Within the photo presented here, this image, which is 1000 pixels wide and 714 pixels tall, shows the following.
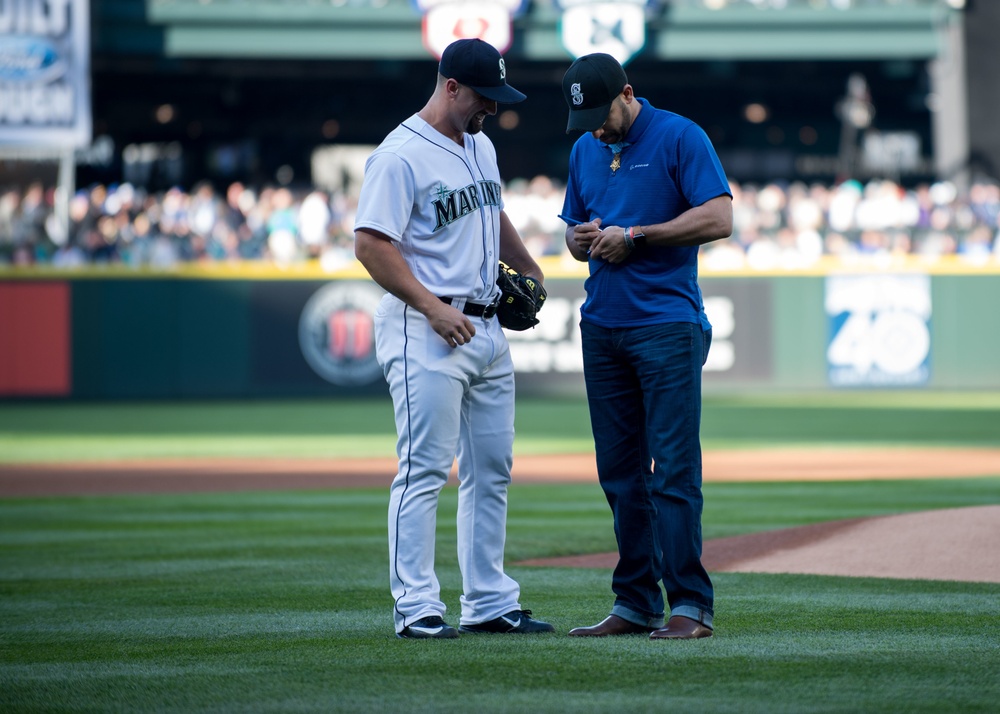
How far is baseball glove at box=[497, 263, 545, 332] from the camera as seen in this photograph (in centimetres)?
482

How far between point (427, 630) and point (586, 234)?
1.33 meters

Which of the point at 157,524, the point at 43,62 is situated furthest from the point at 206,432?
the point at 43,62

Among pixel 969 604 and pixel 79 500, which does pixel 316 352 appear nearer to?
pixel 79 500

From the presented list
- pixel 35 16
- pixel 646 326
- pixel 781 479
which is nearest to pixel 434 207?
pixel 646 326

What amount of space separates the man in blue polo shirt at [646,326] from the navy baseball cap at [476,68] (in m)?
0.22

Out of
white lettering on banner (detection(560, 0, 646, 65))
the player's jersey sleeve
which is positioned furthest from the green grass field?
white lettering on banner (detection(560, 0, 646, 65))

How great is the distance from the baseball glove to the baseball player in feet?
0.19

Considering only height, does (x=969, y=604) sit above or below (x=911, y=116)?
below

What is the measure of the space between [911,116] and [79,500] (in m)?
26.6

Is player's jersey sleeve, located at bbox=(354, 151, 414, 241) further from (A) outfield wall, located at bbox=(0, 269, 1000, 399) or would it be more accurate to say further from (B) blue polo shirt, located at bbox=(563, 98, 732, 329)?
(A) outfield wall, located at bbox=(0, 269, 1000, 399)

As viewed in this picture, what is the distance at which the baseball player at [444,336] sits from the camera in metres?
4.51

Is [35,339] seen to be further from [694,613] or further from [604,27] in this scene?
[694,613]

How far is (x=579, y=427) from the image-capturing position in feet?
53.7

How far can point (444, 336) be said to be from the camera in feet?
14.7
